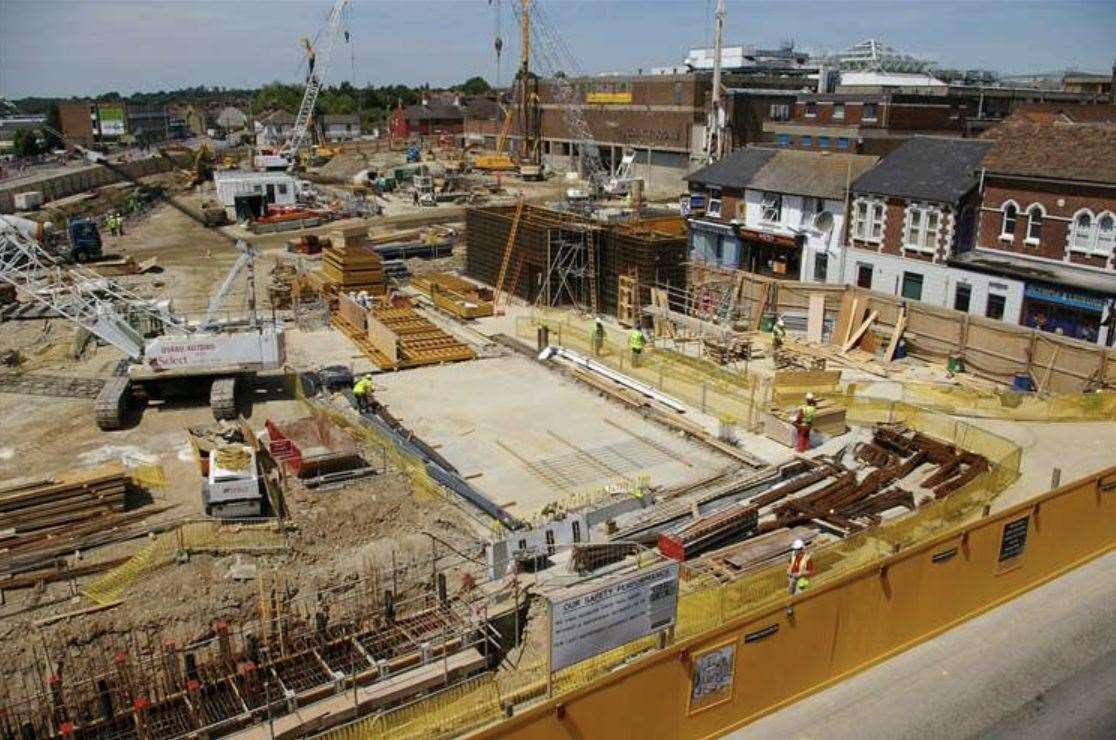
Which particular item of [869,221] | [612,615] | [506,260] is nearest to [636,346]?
[506,260]

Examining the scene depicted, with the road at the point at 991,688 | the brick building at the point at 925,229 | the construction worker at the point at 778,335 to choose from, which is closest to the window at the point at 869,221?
the brick building at the point at 925,229

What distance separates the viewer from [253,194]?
6103 centimetres

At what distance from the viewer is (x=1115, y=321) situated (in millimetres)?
27250

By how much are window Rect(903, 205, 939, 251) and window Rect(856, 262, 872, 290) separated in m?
2.04

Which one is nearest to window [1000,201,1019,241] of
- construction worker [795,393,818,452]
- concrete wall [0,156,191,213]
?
construction worker [795,393,818,452]

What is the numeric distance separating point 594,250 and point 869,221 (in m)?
10.9

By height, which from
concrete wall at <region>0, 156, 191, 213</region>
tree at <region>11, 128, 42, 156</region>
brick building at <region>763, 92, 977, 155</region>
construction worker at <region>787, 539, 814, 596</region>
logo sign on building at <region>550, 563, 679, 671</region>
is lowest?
construction worker at <region>787, 539, 814, 596</region>

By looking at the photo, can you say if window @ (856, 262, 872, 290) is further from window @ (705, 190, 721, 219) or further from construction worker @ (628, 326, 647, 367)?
construction worker @ (628, 326, 647, 367)

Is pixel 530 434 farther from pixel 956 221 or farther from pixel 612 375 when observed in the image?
pixel 956 221

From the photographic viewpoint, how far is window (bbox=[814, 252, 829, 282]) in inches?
1453

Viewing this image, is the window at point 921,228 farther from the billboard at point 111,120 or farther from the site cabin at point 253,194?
the billboard at point 111,120

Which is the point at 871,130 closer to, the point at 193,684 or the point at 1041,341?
the point at 1041,341

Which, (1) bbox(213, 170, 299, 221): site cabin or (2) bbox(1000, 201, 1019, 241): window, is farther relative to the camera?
(1) bbox(213, 170, 299, 221): site cabin

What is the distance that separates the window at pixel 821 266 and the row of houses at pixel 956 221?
55 mm
